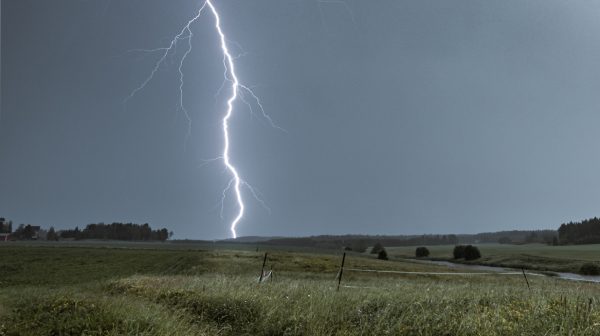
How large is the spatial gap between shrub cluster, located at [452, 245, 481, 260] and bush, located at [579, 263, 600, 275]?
41003mm

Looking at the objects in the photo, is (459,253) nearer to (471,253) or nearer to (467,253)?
(467,253)

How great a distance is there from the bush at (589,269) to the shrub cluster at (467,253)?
41.0 metres

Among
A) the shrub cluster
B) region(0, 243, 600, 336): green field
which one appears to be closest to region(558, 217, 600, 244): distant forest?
the shrub cluster

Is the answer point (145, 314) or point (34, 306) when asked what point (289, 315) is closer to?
point (145, 314)

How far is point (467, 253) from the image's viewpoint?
11506 cm

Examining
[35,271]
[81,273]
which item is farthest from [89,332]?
[35,271]

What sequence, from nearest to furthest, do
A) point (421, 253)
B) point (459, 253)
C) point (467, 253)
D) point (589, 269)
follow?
point (589, 269) < point (467, 253) < point (459, 253) < point (421, 253)

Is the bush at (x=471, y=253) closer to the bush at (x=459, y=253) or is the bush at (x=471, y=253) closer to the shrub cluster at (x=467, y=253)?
the shrub cluster at (x=467, y=253)

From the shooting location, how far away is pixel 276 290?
1199 cm

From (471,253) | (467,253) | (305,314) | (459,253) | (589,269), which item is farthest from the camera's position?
(459,253)

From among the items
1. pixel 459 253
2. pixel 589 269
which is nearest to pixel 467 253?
pixel 459 253

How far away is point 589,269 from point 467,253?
4618cm

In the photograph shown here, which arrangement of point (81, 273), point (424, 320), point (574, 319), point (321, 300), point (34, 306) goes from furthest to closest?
point (81, 273) → point (34, 306) → point (321, 300) → point (424, 320) → point (574, 319)

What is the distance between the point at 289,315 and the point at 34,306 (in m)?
6.64
